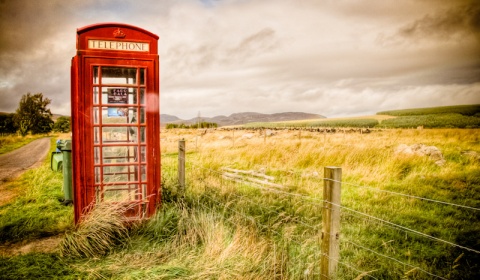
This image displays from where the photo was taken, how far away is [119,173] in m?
5.15

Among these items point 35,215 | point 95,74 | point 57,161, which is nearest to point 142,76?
point 95,74

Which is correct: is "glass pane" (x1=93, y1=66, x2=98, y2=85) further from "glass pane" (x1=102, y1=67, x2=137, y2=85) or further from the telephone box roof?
the telephone box roof

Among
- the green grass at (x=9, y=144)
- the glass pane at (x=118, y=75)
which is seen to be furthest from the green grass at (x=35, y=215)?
the green grass at (x=9, y=144)

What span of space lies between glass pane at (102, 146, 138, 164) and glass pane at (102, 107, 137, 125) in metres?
0.60

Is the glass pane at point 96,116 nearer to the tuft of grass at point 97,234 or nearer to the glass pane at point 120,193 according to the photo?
the glass pane at point 120,193

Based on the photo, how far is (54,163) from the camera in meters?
9.65

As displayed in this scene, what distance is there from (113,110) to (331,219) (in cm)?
347

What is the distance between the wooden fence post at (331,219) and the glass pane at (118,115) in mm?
3254

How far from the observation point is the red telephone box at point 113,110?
14.0ft

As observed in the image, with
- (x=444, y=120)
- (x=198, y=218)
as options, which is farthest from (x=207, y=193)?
(x=444, y=120)

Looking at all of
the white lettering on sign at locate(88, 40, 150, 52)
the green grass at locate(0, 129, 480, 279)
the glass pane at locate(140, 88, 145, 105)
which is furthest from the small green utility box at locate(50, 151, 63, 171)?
the white lettering on sign at locate(88, 40, 150, 52)

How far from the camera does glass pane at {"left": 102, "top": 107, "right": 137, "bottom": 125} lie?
4469 millimetres

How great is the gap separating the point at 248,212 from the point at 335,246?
9.25 feet

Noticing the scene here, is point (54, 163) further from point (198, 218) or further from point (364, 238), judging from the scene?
point (364, 238)
